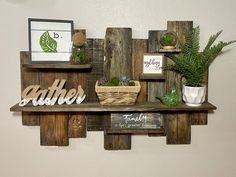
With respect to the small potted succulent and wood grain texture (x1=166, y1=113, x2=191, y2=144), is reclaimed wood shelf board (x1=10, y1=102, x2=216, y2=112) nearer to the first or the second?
wood grain texture (x1=166, y1=113, x2=191, y2=144)

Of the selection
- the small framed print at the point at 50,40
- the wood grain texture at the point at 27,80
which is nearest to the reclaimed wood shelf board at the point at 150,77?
the small framed print at the point at 50,40

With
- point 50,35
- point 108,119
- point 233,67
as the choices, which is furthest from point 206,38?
point 50,35

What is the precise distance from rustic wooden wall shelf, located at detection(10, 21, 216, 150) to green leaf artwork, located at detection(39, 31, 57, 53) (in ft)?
0.30

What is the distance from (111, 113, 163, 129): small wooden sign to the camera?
1154mm

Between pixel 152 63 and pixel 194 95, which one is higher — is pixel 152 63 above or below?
above

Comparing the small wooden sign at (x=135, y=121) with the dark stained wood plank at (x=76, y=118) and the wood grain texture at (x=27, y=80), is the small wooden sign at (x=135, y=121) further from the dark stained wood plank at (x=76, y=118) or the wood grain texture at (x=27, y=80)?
the wood grain texture at (x=27, y=80)

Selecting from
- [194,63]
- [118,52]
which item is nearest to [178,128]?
[194,63]

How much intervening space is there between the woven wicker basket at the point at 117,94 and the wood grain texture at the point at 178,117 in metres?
0.20

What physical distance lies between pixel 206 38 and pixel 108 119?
576mm

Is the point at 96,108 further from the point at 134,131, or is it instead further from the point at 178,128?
the point at 178,128

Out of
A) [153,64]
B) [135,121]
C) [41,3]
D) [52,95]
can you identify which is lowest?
[135,121]

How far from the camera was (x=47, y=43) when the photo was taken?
1126 mm

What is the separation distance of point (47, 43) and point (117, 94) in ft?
1.20

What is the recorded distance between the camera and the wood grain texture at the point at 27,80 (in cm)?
117
